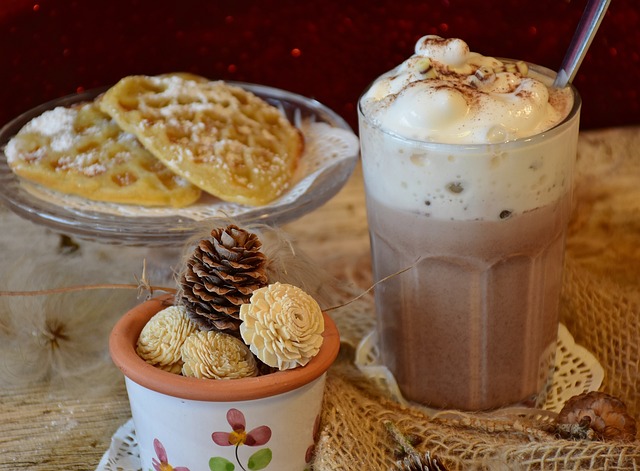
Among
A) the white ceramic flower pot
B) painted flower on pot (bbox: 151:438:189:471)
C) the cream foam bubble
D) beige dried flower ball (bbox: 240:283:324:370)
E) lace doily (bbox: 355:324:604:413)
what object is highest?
the cream foam bubble

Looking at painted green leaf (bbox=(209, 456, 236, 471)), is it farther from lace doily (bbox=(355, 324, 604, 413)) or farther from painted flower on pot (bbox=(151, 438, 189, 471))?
lace doily (bbox=(355, 324, 604, 413))

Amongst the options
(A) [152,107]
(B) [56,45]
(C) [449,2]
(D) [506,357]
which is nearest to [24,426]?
(A) [152,107]

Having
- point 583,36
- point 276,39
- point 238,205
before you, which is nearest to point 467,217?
point 583,36

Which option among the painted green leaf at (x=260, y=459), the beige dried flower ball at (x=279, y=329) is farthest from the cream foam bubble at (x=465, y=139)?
the painted green leaf at (x=260, y=459)

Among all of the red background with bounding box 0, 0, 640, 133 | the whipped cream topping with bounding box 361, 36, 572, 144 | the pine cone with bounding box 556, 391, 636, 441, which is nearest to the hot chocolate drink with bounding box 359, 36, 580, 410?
the whipped cream topping with bounding box 361, 36, 572, 144

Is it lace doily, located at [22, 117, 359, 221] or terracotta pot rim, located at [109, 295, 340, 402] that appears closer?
terracotta pot rim, located at [109, 295, 340, 402]

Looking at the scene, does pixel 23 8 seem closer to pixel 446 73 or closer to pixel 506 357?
pixel 446 73
